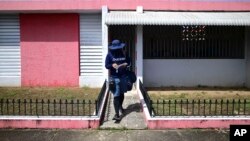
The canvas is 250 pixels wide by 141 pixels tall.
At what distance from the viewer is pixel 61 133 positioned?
313 inches

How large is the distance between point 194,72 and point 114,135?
7.37 meters

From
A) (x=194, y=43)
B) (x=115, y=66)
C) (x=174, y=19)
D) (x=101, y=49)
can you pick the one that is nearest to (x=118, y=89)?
(x=115, y=66)

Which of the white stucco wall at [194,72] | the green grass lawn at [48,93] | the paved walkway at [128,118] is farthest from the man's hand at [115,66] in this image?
→ the white stucco wall at [194,72]

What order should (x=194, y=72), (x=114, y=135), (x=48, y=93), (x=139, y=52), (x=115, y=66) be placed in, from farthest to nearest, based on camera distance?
(x=194, y=72) < (x=139, y=52) < (x=48, y=93) < (x=115, y=66) < (x=114, y=135)

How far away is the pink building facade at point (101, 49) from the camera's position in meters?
14.1

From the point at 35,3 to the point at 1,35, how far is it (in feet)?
7.24

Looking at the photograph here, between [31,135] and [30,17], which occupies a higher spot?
[30,17]

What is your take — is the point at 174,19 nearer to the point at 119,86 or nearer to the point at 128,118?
the point at 119,86

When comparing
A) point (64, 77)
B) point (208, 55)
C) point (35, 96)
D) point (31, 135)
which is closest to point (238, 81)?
point (208, 55)

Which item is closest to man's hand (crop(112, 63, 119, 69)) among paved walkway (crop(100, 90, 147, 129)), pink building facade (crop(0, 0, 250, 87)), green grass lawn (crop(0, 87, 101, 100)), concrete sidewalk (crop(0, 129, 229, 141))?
paved walkway (crop(100, 90, 147, 129))

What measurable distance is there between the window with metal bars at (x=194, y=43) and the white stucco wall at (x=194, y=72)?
0.24m

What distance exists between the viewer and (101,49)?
14.4 m

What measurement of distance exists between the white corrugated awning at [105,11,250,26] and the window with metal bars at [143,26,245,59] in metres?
0.92

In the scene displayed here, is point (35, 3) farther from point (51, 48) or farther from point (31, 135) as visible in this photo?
point (31, 135)
